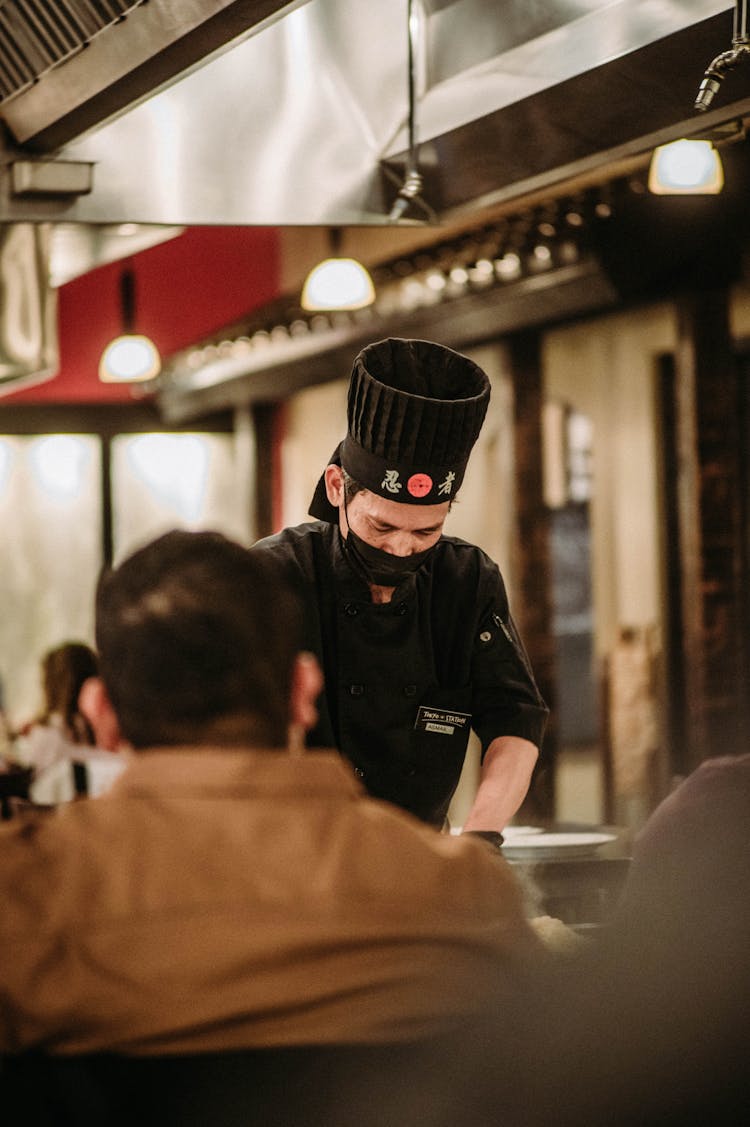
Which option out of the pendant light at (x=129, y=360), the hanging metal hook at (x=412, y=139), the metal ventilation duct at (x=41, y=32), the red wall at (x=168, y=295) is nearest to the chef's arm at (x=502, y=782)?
the hanging metal hook at (x=412, y=139)

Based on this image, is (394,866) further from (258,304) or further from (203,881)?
(258,304)

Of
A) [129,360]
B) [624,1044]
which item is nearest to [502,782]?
[624,1044]

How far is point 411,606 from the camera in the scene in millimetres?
2508

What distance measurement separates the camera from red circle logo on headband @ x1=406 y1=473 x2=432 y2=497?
7.52 feet

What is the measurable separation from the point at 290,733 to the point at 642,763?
13.9 feet

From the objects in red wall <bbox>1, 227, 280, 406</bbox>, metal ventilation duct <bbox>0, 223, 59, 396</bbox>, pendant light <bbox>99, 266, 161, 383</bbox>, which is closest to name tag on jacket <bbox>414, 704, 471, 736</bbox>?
metal ventilation duct <bbox>0, 223, 59, 396</bbox>

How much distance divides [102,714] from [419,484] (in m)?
0.99

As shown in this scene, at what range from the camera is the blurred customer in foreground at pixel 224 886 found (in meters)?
1.21

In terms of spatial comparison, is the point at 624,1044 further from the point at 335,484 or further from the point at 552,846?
the point at 335,484

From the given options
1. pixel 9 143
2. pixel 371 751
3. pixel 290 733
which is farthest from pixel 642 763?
pixel 290 733

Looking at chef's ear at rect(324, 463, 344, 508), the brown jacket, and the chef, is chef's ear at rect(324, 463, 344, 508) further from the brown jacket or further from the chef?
the brown jacket

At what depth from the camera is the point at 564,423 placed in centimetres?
591

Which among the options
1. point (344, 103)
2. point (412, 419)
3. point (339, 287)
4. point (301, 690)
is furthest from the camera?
point (339, 287)

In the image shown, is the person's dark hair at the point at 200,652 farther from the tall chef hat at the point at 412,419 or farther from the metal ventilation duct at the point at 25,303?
the metal ventilation duct at the point at 25,303
